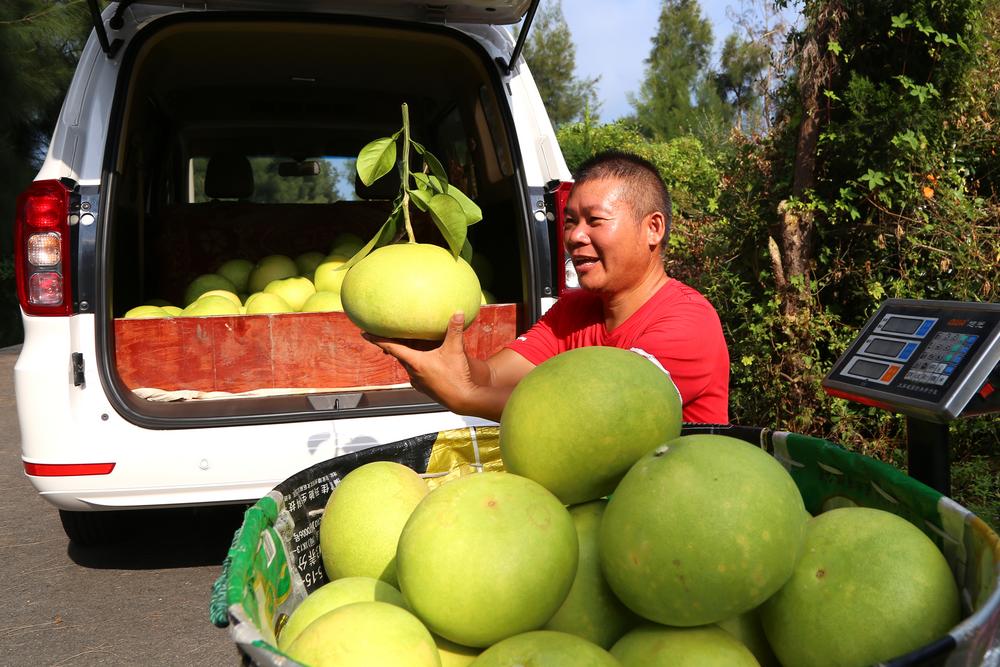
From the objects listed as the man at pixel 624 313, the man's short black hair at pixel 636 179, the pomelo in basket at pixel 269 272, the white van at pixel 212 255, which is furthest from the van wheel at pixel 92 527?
the man's short black hair at pixel 636 179

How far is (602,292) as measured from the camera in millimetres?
2301

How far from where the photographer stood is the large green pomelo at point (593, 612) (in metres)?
1.23

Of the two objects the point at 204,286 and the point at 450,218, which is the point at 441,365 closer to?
the point at 450,218

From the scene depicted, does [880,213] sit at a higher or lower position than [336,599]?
higher

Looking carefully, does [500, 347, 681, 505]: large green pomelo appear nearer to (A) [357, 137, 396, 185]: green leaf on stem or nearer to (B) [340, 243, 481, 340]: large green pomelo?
(B) [340, 243, 481, 340]: large green pomelo

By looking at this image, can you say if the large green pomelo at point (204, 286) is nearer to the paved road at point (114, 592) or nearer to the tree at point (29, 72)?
the paved road at point (114, 592)

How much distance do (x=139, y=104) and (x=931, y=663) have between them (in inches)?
155

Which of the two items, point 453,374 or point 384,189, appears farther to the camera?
point 384,189

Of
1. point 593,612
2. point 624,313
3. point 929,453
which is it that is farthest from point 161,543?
point 929,453

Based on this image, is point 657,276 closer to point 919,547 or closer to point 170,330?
point 919,547

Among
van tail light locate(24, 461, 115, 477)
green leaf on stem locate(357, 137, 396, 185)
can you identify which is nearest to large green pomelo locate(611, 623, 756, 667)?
green leaf on stem locate(357, 137, 396, 185)

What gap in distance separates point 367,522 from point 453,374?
0.60 meters

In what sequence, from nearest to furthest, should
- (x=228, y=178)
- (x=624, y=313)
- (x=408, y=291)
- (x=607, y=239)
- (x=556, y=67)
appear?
1. (x=408, y=291)
2. (x=607, y=239)
3. (x=624, y=313)
4. (x=228, y=178)
5. (x=556, y=67)

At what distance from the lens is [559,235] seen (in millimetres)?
A: 3367
